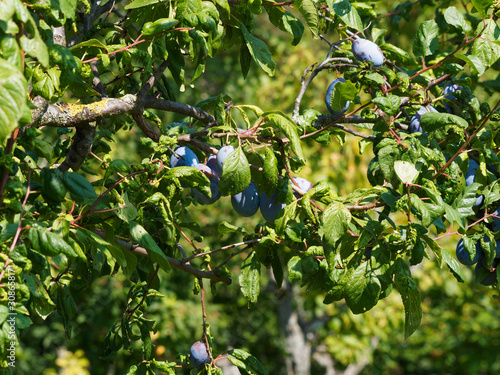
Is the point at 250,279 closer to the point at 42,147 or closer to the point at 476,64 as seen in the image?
the point at 42,147

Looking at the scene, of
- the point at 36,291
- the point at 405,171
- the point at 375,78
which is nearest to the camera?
the point at 36,291

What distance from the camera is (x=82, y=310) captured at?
427 cm

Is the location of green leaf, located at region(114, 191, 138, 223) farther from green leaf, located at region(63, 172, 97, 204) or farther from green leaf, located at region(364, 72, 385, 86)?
green leaf, located at region(364, 72, 385, 86)

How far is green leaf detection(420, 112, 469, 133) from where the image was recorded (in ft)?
3.53

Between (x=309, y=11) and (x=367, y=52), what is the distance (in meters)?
0.18

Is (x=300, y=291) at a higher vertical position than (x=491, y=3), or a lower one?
lower

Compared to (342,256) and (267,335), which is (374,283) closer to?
(342,256)

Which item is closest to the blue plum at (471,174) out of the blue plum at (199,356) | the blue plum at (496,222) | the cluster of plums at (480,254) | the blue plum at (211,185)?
the cluster of plums at (480,254)

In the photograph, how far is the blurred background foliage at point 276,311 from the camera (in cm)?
391

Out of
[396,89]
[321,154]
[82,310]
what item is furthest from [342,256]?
[82,310]

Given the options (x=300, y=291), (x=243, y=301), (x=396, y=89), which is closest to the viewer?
(x=396, y=89)

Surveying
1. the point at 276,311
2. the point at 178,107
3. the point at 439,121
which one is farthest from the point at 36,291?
the point at 276,311

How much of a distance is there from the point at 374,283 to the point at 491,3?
624 mm

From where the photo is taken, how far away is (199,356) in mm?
1249
